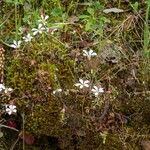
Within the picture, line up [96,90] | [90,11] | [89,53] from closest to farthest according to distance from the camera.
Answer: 1. [96,90]
2. [89,53]
3. [90,11]

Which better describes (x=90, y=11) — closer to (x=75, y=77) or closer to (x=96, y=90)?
(x=75, y=77)

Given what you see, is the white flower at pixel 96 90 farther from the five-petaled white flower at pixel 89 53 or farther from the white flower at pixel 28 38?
the white flower at pixel 28 38

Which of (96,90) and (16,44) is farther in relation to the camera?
(16,44)

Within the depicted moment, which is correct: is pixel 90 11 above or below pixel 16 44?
above

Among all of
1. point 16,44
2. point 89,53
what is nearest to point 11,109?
point 16,44

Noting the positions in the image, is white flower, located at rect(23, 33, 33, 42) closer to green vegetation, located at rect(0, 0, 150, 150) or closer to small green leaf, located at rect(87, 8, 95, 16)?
green vegetation, located at rect(0, 0, 150, 150)

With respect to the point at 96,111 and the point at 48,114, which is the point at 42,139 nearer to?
the point at 48,114

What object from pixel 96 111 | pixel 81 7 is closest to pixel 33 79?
pixel 96 111

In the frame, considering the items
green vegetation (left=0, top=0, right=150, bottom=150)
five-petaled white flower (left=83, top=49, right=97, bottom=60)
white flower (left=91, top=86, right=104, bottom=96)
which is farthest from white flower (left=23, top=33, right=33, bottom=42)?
white flower (left=91, top=86, right=104, bottom=96)

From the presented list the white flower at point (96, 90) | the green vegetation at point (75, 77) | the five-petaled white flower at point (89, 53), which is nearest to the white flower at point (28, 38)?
the green vegetation at point (75, 77)
